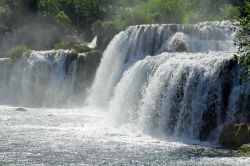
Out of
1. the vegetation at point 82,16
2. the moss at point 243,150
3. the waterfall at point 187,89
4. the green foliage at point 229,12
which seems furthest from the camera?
the vegetation at point 82,16

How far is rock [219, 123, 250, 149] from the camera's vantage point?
34062 millimetres

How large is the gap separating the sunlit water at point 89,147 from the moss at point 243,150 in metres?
0.74

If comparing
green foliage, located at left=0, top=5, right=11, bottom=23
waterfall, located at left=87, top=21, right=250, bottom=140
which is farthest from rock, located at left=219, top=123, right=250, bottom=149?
green foliage, located at left=0, top=5, right=11, bottom=23

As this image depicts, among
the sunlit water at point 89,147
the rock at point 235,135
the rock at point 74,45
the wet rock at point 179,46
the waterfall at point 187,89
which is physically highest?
the rock at point 74,45

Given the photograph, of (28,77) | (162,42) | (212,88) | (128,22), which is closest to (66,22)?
(128,22)

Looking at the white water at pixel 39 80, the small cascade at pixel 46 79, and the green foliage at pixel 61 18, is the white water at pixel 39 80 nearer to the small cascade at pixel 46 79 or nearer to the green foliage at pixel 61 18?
the small cascade at pixel 46 79

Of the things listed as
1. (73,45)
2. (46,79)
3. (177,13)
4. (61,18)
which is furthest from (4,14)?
(177,13)

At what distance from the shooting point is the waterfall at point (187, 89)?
122 feet

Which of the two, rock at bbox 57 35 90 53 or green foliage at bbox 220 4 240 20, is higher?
green foliage at bbox 220 4 240 20

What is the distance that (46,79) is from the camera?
215ft

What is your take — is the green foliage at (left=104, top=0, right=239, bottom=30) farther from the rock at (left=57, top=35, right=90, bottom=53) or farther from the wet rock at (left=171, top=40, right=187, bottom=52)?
the wet rock at (left=171, top=40, right=187, bottom=52)

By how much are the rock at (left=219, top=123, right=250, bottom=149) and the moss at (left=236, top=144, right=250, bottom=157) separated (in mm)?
848

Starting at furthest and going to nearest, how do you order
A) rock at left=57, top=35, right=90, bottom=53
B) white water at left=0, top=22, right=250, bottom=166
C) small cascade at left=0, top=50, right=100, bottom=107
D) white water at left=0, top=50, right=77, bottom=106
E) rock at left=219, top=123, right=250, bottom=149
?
rock at left=57, top=35, right=90, bottom=53 < white water at left=0, top=50, right=77, bottom=106 < small cascade at left=0, top=50, right=100, bottom=107 < rock at left=219, top=123, right=250, bottom=149 < white water at left=0, top=22, right=250, bottom=166

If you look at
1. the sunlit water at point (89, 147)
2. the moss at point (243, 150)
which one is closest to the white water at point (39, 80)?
the sunlit water at point (89, 147)
